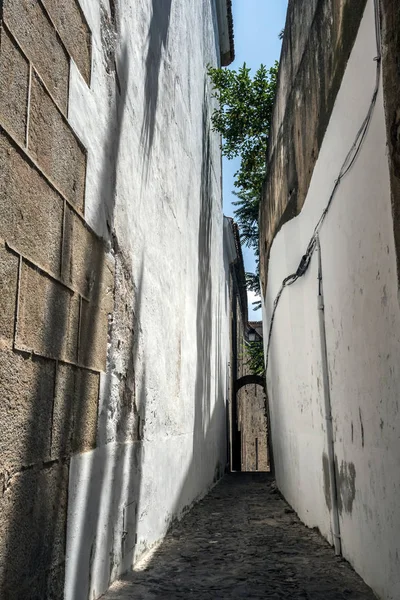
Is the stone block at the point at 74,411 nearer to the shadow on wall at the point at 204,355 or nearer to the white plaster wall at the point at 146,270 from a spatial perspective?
the white plaster wall at the point at 146,270

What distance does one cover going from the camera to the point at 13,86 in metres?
1.73

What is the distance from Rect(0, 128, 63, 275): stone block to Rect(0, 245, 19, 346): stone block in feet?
0.18

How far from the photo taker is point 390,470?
239cm

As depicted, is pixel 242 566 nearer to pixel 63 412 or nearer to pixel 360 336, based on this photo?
pixel 360 336

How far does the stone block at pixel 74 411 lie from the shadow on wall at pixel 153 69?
167 cm

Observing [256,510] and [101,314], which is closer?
[101,314]

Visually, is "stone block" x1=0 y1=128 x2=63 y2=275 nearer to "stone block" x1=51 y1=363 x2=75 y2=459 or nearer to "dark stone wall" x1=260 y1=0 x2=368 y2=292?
"stone block" x1=51 y1=363 x2=75 y2=459

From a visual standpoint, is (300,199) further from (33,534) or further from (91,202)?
(33,534)

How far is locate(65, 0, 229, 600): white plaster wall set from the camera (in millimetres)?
2561

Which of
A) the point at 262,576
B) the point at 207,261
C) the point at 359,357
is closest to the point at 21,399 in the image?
the point at 359,357

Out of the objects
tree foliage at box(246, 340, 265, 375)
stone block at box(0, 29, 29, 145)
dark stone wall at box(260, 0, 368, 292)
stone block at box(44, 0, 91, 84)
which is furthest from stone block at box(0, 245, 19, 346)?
tree foliage at box(246, 340, 265, 375)

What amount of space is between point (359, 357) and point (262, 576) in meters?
1.24

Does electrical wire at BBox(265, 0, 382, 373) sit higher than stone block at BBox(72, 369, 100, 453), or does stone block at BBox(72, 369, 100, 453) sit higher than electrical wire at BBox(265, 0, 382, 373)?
electrical wire at BBox(265, 0, 382, 373)

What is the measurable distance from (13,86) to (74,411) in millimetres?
1160
